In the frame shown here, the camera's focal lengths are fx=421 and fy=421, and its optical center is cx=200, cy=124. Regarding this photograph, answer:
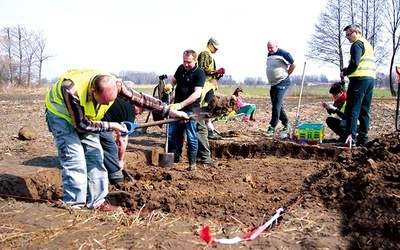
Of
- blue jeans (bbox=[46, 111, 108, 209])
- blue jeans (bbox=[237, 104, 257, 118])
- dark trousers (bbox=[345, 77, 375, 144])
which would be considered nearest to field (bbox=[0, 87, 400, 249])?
blue jeans (bbox=[46, 111, 108, 209])

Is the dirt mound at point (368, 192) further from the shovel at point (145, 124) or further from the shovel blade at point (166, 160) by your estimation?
the shovel blade at point (166, 160)

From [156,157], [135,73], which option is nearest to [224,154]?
[156,157]

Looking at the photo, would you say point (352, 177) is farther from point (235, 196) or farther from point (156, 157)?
point (156, 157)

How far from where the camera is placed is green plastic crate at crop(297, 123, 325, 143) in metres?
8.01

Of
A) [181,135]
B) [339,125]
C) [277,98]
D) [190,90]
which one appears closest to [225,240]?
[190,90]

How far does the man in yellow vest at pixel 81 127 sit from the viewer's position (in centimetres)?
418

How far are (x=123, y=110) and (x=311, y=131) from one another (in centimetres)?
388

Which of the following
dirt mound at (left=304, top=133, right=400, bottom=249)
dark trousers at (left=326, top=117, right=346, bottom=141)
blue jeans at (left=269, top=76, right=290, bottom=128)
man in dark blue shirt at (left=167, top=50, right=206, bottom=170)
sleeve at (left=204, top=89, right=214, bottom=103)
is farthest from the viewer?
blue jeans at (left=269, top=76, right=290, bottom=128)

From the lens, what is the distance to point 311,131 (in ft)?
26.4

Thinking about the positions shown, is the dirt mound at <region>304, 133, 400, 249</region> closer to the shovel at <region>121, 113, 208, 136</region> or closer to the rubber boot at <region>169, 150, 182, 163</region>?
the shovel at <region>121, 113, 208, 136</region>

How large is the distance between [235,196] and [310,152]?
2.90 meters

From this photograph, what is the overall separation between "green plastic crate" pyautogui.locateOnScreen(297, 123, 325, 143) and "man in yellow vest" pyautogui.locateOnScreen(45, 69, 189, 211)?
4272 mm

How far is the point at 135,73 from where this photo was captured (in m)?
82.2

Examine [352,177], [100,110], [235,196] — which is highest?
[100,110]
